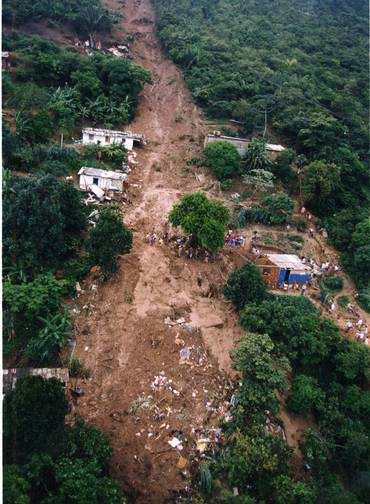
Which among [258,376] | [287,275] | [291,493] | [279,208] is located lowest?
[291,493]

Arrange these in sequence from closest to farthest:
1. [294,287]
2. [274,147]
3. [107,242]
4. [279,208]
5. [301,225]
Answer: [107,242]
[294,287]
[279,208]
[301,225]
[274,147]

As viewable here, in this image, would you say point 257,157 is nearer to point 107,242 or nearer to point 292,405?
point 107,242

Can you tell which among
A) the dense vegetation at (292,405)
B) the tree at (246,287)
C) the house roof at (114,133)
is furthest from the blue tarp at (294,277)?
the house roof at (114,133)

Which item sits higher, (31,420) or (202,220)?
(202,220)

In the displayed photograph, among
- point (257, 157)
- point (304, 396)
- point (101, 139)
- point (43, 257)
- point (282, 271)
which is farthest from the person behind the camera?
point (101, 139)

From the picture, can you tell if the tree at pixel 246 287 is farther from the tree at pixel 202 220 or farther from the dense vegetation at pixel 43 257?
the dense vegetation at pixel 43 257

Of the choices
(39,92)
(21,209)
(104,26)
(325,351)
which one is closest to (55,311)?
(21,209)

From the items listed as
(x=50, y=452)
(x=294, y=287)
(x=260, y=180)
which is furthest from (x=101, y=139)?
(x=50, y=452)
